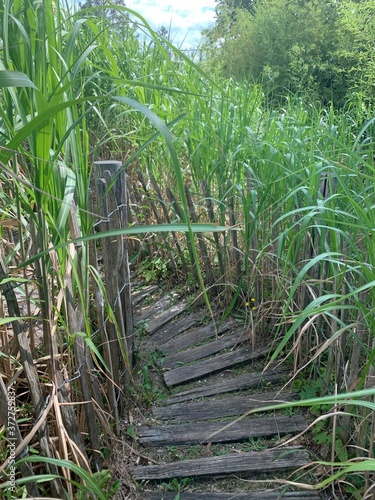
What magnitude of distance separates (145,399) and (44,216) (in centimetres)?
145

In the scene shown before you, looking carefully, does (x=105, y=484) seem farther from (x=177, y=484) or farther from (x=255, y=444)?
(x=255, y=444)

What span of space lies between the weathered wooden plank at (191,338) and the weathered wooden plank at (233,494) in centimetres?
92

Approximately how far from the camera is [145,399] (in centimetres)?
222

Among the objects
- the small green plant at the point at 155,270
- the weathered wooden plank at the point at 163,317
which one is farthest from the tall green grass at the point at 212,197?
the small green plant at the point at 155,270

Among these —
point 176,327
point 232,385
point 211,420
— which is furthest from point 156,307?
point 211,420

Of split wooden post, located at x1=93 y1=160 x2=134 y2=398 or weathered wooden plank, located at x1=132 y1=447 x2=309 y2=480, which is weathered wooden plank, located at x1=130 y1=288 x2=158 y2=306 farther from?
weathered wooden plank, located at x1=132 y1=447 x2=309 y2=480

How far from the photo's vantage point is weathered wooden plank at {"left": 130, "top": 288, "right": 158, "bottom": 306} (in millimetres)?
2963

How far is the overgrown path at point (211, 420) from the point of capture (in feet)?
5.73

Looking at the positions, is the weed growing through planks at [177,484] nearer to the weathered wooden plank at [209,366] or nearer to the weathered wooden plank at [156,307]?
the weathered wooden plank at [209,366]

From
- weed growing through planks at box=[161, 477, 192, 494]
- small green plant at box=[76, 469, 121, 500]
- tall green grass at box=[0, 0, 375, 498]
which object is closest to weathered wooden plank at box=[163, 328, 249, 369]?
tall green grass at box=[0, 0, 375, 498]

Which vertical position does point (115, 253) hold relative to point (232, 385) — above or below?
above

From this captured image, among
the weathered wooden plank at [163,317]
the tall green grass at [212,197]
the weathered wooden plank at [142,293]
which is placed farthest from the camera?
the weathered wooden plank at [142,293]

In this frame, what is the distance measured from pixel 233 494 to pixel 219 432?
1.01 feet

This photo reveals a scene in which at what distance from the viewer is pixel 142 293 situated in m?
3.02
